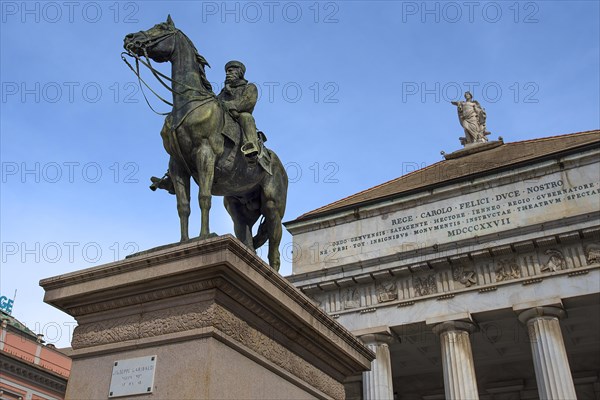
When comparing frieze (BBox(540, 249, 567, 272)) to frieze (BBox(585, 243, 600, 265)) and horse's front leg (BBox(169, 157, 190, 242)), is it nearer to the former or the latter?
frieze (BBox(585, 243, 600, 265))

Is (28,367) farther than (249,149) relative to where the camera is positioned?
Yes

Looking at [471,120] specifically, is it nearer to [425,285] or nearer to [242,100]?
[425,285]

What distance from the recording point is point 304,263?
2864cm

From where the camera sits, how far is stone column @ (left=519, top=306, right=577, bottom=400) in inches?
842

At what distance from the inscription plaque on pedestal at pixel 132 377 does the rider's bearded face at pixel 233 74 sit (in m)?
3.87

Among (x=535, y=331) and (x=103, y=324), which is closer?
(x=103, y=324)

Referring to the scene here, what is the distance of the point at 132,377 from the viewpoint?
545 cm

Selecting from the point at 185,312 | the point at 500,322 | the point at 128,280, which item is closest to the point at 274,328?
the point at 185,312

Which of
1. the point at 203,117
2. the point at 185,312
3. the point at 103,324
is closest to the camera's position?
the point at 185,312

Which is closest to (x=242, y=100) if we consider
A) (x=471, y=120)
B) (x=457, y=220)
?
(x=457, y=220)

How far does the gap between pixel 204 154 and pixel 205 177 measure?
0.83ft

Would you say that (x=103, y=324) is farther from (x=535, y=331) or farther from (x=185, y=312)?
(x=535, y=331)

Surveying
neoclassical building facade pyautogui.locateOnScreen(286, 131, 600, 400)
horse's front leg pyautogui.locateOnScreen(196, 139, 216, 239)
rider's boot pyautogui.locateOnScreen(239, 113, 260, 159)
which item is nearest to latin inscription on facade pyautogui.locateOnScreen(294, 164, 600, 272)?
neoclassical building facade pyautogui.locateOnScreen(286, 131, 600, 400)

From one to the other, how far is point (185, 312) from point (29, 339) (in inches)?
1617
